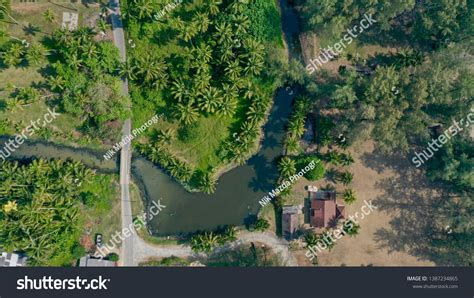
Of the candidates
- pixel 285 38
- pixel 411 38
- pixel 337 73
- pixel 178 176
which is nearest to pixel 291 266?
pixel 178 176

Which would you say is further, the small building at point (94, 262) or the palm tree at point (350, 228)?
the palm tree at point (350, 228)

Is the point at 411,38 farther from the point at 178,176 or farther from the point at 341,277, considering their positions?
the point at 178,176

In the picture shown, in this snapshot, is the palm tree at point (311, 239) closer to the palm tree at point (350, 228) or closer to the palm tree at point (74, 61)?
the palm tree at point (350, 228)

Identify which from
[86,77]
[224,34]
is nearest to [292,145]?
[224,34]

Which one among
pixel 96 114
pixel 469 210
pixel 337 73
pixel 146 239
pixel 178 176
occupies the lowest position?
pixel 146 239

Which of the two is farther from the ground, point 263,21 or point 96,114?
point 263,21

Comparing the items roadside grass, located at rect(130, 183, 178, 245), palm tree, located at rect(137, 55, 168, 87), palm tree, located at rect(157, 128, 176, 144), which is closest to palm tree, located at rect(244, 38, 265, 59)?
palm tree, located at rect(137, 55, 168, 87)

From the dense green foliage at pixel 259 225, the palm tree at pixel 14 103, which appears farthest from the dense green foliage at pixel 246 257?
the palm tree at pixel 14 103
